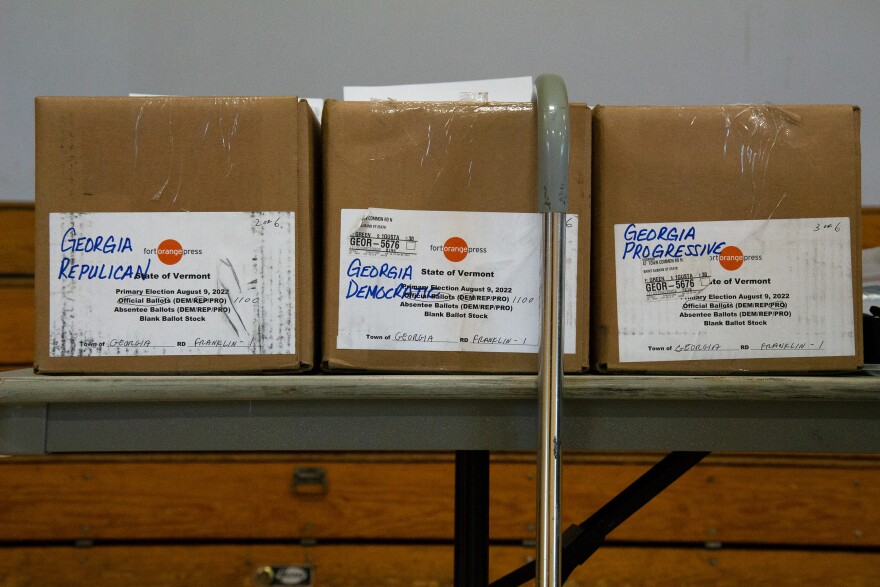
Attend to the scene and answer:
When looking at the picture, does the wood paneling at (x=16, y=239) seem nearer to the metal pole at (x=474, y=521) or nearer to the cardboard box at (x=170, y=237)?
the cardboard box at (x=170, y=237)

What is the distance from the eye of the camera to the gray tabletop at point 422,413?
0.61 m

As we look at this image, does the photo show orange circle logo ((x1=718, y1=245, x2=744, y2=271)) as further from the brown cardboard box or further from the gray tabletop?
the gray tabletop

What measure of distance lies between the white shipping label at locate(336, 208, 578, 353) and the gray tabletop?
0.06 meters

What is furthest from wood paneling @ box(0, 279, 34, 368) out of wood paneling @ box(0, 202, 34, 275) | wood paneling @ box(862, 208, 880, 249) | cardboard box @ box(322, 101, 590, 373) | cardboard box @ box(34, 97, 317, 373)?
wood paneling @ box(862, 208, 880, 249)

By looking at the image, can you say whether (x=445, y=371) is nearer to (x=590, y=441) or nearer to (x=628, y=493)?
(x=590, y=441)

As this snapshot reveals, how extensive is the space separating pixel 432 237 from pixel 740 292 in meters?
0.33

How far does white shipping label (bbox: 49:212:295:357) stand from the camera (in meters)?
0.66

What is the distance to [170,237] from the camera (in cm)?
67

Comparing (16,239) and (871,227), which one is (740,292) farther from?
(16,239)

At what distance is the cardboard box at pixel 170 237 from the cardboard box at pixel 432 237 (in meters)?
0.05

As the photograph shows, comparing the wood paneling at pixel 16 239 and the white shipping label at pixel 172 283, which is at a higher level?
the wood paneling at pixel 16 239

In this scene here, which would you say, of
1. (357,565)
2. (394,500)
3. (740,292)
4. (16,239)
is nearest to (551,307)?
(740,292)

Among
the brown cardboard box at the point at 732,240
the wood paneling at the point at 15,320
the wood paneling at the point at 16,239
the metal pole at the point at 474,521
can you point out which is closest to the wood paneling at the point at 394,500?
the wood paneling at the point at 15,320

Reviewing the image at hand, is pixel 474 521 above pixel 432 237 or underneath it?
underneath
